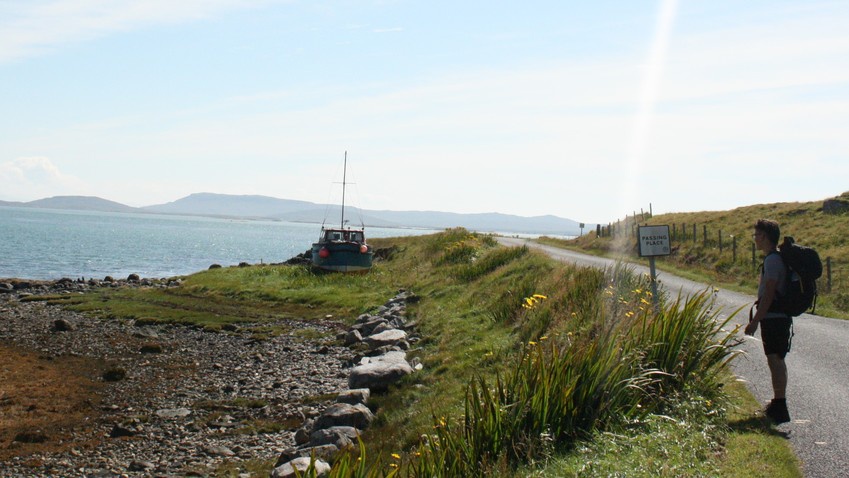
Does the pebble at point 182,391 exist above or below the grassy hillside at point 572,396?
below

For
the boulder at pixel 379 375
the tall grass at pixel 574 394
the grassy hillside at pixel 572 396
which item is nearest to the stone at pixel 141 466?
the grassy hillside at pixel 572 396

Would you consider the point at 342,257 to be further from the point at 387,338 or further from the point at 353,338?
the point at 387,338

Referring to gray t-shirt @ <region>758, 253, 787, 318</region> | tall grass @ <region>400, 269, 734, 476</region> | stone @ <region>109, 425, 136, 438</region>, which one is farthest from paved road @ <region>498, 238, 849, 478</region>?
stone @ <region>109, 425, 136, 438</region>

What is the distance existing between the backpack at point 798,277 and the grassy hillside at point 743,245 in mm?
12857

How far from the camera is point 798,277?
858 cm

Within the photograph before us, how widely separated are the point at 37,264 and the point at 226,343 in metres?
51.2

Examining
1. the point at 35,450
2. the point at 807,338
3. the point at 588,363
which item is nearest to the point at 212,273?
the point at 35,450

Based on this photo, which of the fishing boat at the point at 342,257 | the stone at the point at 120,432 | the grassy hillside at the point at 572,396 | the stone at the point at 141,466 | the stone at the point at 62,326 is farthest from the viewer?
the fishing boat at the point at 342,257

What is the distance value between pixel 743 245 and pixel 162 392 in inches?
1110

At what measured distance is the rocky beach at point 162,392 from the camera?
12469 millimetres

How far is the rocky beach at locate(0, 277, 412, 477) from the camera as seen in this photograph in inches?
491

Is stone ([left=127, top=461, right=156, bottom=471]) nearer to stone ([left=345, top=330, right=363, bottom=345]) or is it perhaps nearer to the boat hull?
stone ([left=345, top=330, right=363, bottom=345])

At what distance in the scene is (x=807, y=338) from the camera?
47.3 feet

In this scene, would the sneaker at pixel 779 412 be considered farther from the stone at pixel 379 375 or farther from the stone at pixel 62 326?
the stone at pixel 62 326
